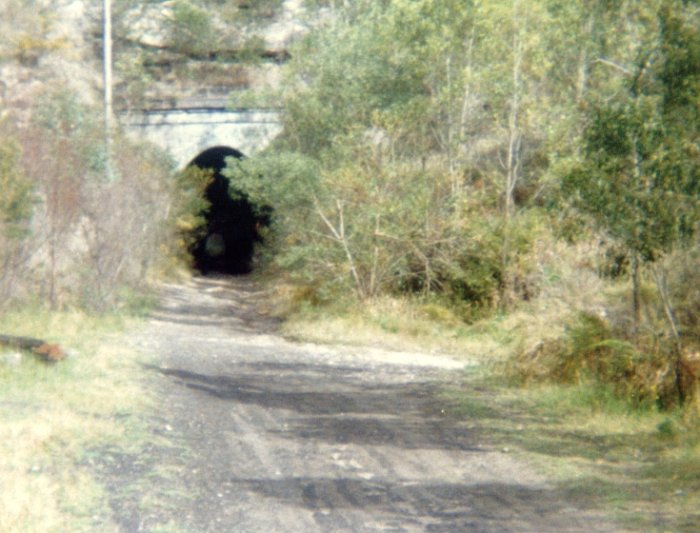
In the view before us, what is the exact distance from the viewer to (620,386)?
11781mm

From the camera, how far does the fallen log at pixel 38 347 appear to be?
43.0 feet

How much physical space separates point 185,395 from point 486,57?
11.9 m

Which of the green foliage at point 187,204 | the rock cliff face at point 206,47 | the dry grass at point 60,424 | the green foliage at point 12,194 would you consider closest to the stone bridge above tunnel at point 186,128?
the green foliage at point 187,204

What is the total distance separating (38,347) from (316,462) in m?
5.56

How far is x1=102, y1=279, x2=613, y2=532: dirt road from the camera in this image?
740cm

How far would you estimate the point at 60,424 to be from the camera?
9.73 m

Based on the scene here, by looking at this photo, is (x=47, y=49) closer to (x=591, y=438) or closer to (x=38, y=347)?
(x=38, y=347)

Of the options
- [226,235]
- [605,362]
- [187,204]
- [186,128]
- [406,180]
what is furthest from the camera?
[226,235]

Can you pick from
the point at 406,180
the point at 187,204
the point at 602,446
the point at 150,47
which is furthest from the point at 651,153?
the point at 150,47

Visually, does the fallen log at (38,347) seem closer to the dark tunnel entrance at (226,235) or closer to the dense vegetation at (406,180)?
the dense vegetation at (406,180)

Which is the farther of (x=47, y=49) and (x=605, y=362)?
(x=47, y=49)

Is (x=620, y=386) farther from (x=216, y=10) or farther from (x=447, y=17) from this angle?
(x=216, y=10)

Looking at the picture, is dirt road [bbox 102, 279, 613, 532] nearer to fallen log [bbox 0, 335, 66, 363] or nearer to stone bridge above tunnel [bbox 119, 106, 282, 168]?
fallen log [bbox 0, 335, 66, 363]

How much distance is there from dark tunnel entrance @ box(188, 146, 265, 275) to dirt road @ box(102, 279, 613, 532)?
97.5ft
